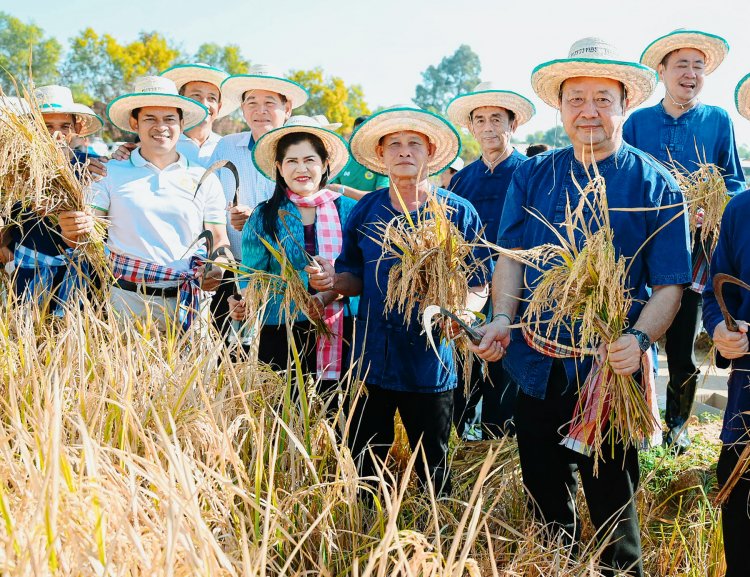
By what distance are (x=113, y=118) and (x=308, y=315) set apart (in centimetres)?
187

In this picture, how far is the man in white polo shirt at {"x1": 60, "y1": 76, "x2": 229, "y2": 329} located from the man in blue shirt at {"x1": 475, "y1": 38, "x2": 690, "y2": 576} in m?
1.61

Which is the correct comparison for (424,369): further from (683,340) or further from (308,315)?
(683,340)

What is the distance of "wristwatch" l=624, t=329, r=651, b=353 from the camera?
7.62 ft

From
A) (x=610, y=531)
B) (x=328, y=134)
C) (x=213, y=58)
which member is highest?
(x=213, y=58)

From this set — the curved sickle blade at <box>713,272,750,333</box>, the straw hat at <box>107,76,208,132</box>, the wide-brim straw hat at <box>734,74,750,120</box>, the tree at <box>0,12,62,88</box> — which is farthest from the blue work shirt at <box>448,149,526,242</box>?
the tree at <box>0,12,62,88</box>

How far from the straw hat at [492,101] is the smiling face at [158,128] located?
1628 mm

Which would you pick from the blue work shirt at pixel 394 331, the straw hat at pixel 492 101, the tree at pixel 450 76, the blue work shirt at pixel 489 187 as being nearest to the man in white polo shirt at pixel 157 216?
the blue work shirt at pixel 394 331

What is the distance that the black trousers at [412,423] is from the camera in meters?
3.04

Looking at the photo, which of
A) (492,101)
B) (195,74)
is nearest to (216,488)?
(492,101)

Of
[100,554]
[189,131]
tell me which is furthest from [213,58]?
[100,554]

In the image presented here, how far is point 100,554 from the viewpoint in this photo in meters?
1.49

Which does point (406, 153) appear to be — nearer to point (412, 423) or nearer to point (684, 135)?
point (412, 423)

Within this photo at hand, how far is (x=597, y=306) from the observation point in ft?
7.55

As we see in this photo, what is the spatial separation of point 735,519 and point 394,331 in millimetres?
1347
